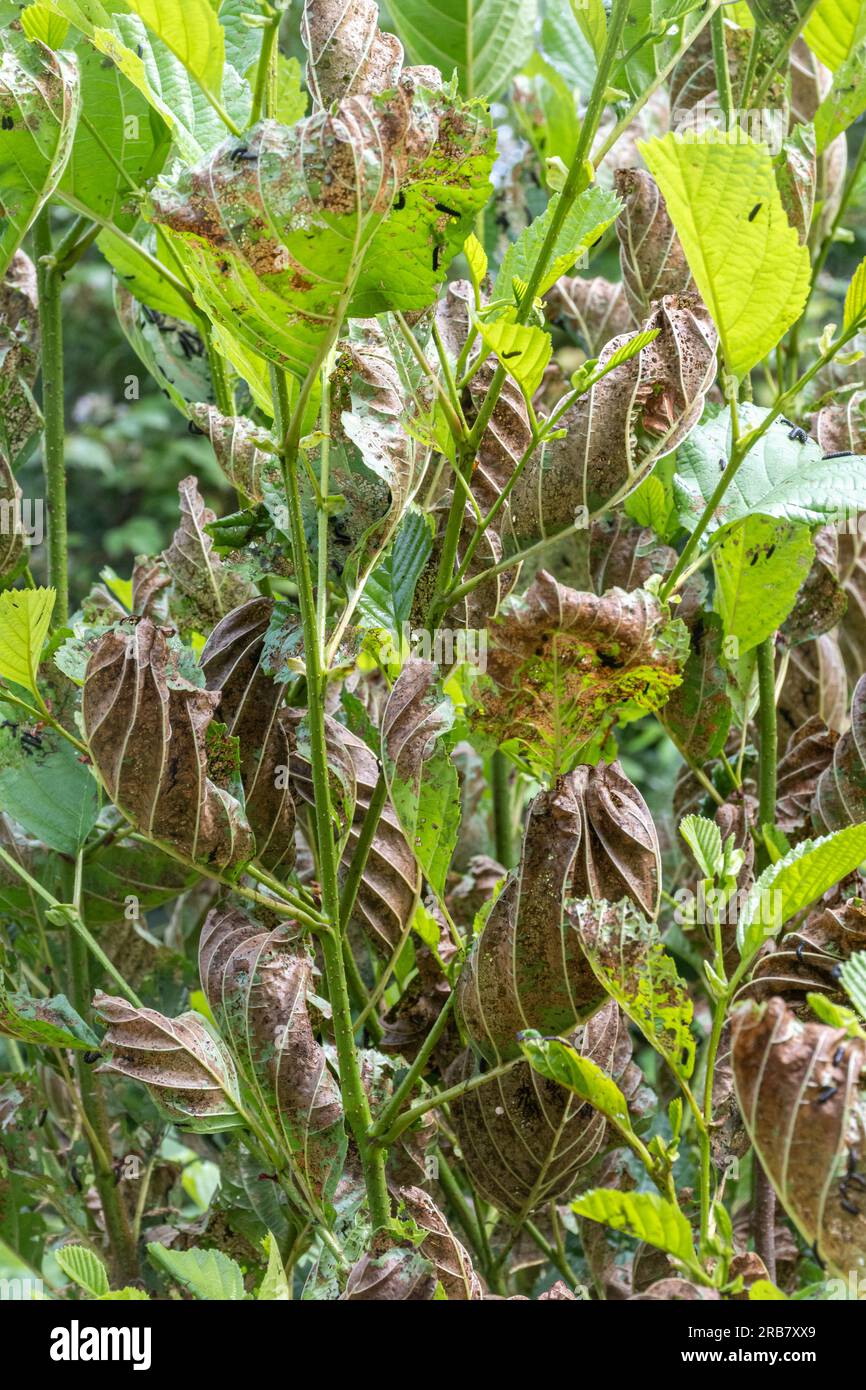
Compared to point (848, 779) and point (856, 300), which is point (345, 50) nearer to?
point (856, 300)

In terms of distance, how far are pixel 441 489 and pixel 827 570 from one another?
0.24m

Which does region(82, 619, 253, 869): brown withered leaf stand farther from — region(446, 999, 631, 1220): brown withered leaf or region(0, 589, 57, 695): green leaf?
region(446, 999, 631, 1220): brown withered leaf

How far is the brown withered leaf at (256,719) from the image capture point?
59cm

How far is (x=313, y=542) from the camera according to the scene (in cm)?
58

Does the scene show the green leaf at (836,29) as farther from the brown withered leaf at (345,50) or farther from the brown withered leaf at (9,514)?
the brown withered leaf at (9,514)

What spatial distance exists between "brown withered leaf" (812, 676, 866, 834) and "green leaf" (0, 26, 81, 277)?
45cm

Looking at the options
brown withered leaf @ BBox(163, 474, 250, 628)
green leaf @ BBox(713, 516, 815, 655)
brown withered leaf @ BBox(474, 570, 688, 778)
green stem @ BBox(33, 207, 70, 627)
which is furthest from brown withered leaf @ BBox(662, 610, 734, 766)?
green stem @ BBox(33, 207, 70, 627)

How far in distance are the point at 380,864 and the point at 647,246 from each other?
0.35 meters

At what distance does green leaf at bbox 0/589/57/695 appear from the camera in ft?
1.88

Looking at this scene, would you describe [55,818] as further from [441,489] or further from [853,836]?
Result: [853,836]

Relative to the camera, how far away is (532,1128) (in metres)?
0.60

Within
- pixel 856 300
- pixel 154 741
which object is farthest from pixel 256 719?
pixel 856 300

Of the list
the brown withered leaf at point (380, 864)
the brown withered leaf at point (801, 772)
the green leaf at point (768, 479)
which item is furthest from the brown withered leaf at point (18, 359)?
the brown withered leaf at point (801, 772)
